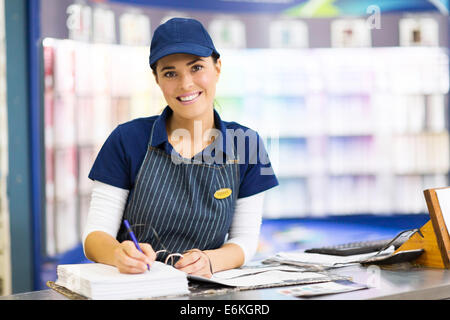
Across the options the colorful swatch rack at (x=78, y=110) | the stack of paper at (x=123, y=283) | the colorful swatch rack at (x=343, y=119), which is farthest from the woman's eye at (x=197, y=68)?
the colorful swatch rack at (x=343, y=119)

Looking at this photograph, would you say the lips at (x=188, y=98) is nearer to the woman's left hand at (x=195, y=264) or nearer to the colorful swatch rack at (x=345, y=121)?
the woman's left hand at (x=195, y=264)

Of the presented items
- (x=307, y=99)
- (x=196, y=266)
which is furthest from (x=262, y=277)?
(x=307, y=99)

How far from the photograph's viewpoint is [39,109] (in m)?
3.83

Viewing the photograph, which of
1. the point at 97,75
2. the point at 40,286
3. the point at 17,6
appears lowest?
the point at 40,286

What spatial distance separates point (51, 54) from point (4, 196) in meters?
0.99

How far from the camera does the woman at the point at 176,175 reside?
1826 mm

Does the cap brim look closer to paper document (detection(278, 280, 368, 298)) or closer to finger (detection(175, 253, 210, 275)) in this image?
finger (detection(175, 253, 210, 275))

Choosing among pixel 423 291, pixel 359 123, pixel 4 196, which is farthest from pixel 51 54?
pixel 423 291

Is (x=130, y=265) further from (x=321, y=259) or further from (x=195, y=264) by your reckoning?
(x=321, y=259)

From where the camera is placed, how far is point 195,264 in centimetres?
165

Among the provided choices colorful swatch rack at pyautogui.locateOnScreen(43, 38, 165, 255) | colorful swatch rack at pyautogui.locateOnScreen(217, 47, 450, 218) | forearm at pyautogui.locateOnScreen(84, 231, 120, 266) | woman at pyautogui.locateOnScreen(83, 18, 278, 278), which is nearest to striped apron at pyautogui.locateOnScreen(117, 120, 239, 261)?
woman at pyautogui.locateOnScreen(83, 18, 278, 278)

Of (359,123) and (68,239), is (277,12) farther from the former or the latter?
(68,239)

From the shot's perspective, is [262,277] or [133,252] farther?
[262,277]

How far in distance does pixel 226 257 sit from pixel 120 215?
1.19ft
